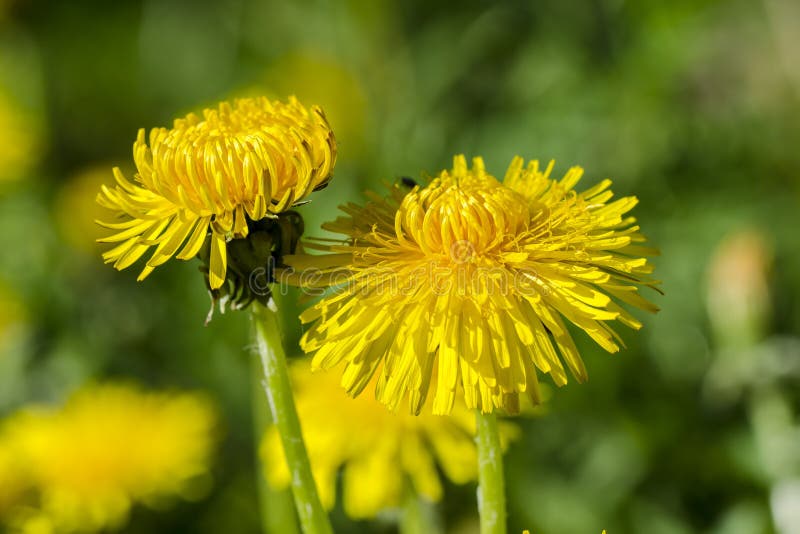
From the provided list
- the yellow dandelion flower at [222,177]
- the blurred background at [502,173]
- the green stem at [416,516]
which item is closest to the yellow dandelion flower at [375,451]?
the green stem at [416,516]

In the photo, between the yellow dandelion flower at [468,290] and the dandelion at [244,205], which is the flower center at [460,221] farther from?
the dandelion at [244,205]

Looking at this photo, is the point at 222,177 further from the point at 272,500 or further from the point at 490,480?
the point at 272,500

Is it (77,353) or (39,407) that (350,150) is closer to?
(77,353)

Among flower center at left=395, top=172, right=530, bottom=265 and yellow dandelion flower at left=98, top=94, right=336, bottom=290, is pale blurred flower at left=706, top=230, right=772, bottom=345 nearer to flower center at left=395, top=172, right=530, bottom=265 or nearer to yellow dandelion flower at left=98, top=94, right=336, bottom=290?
flower center at left=395, top=172, right=530, bottom=265

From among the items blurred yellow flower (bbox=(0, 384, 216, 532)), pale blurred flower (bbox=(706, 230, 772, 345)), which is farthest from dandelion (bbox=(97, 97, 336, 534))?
pale blurred flower (bbox=(706, 230, 772, 345))

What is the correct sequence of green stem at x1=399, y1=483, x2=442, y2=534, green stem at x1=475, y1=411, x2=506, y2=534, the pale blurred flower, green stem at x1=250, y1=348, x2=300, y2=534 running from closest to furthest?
green stem at x1=475, y1=411, x2=506, y2=534 < green stem at x1=399, y1=483, x2=442, y2=534 < green stem at x1=250, y1=348, x2=300, y2=534 < the pale blurred flower

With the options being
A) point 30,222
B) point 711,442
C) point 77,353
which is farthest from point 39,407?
point 711,442

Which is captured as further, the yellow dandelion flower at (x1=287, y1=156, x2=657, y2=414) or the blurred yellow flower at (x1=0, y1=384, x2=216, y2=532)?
the blurred yellow flower at (x1=0, y1=384, x2=216, y2=532)
